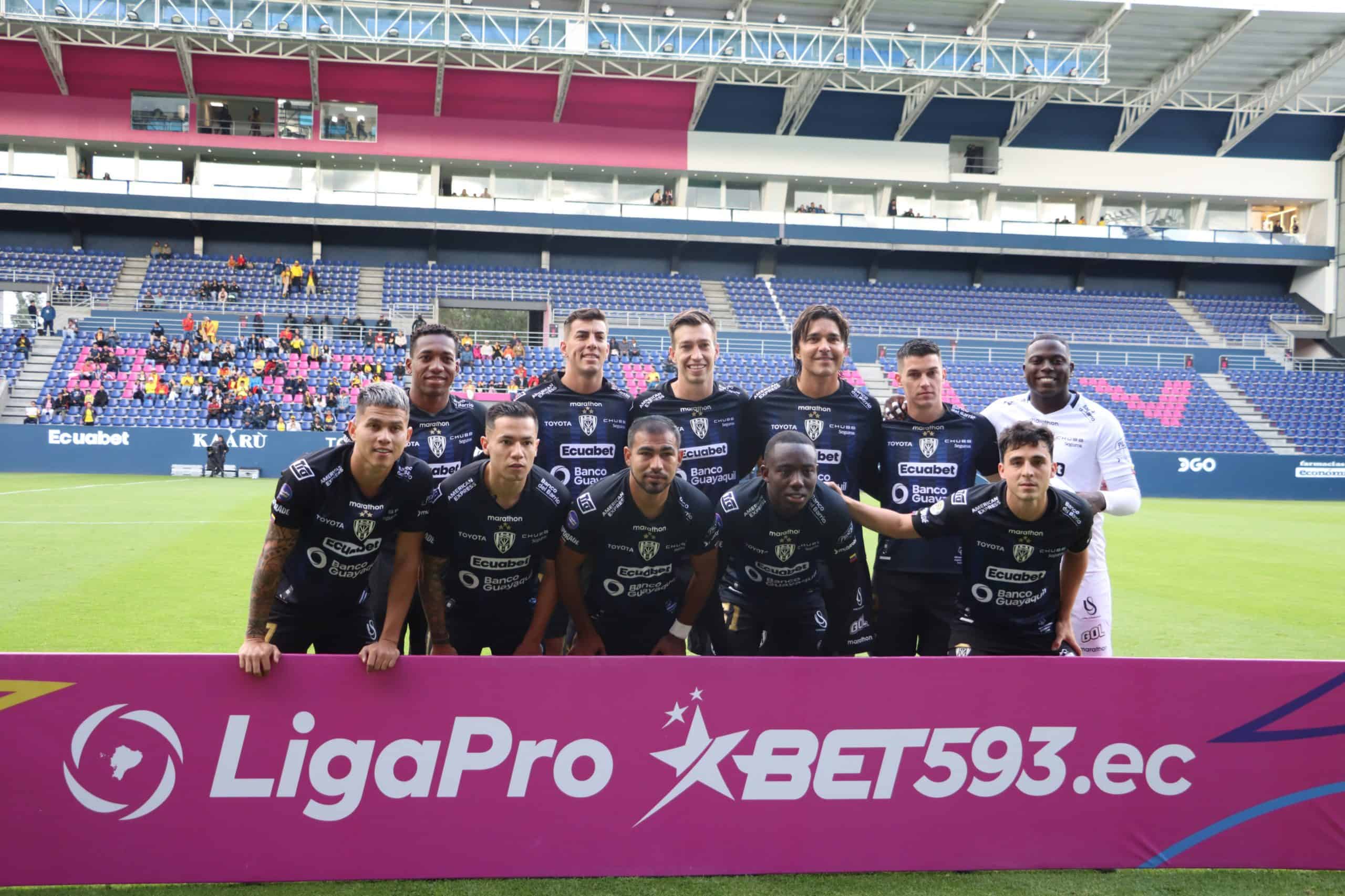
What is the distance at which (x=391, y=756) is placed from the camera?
11.5 feet

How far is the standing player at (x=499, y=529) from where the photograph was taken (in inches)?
169

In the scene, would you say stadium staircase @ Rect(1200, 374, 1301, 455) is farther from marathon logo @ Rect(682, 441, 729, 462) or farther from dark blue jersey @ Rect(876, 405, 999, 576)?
marathon logo @ Rect(682, 441, 729, 462)

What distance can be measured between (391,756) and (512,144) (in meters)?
34.3

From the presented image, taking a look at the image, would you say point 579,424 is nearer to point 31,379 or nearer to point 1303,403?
point 31,379

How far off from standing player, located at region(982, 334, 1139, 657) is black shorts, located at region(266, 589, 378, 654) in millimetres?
3624

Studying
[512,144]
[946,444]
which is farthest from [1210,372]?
[946,444]

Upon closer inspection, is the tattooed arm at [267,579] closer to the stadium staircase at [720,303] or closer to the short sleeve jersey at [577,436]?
the short sleeve jersey at [577,436]

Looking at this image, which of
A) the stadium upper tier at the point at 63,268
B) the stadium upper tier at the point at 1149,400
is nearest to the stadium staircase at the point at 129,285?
the stadium upper tier at the point at 63,268

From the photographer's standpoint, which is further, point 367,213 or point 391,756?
point 367,213

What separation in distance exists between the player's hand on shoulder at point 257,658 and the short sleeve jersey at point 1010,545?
2926 millimetres

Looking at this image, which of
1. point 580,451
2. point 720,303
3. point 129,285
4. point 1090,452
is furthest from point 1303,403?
point 129,285

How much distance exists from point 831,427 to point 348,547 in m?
2.60

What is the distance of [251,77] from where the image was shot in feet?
108

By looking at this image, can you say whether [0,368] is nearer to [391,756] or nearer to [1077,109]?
[391,756]
